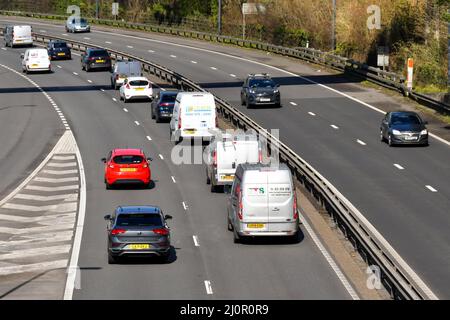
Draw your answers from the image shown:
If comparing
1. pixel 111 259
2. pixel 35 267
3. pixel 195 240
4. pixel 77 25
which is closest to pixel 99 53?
pixel 77 25

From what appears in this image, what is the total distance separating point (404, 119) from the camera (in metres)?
51.3

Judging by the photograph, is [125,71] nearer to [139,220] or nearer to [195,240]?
[195,240]

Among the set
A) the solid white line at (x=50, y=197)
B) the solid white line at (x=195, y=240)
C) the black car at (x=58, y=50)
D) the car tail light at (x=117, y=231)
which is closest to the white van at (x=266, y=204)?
the solid white line at (x=195, y=240)

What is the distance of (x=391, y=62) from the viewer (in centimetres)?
8731

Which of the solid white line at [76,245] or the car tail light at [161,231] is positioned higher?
the car tail light at [161,231]

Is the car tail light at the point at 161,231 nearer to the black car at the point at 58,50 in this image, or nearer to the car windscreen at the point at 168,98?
the car windscreen at the point at 168,98

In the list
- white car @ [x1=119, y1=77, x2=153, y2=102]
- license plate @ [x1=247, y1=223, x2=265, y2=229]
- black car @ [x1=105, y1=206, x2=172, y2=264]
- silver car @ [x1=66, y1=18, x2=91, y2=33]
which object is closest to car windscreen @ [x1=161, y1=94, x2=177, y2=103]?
white car @ [x1=119, y1=77, x2=153, y2=102]

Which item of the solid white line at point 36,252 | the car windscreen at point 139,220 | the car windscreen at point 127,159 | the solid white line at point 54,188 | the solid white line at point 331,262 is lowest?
the solid white line at point 54,188

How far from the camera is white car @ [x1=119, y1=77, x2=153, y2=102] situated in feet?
223

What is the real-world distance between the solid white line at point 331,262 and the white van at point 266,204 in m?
1.02

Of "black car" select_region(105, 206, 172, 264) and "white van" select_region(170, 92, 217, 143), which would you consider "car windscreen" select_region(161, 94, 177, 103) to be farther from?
"black car" select_region(105, 206, 172, 264)

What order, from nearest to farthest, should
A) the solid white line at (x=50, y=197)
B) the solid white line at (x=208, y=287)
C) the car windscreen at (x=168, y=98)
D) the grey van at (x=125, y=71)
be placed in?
1. the solid white line at (x=208, y=287)
2. the solid white line at (x=50, y=197)
3. the car windscreen at (x=168, y=98)
4. the grey van at (x=125, y=71)

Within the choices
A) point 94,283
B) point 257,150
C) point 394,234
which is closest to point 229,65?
point 257,150

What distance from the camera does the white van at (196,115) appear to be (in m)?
51.7
